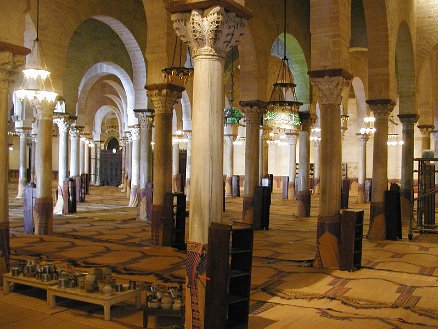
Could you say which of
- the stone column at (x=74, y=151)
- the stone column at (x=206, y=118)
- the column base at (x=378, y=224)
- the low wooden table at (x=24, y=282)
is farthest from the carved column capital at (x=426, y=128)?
the low wooden table at (x=24, y=282)

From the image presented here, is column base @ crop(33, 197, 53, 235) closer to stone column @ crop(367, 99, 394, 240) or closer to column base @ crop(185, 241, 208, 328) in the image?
Answer: column base @ crop(185, 241, 208, 328)

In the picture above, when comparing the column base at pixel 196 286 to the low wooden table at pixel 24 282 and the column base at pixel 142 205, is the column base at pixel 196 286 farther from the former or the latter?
the column base at pixel 142 205

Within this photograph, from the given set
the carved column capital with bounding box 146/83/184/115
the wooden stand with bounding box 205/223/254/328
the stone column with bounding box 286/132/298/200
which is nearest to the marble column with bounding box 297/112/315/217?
the stone column with bounding box 286/132/298/200

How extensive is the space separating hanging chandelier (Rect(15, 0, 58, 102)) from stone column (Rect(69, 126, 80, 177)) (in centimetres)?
937

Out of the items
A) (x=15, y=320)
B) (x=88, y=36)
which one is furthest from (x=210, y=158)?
(x=88, y=36)

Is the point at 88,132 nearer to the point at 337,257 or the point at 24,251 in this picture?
the point at 24,251

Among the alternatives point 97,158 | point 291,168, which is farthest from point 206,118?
point 97,158

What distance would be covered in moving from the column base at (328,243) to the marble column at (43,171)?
623 cm

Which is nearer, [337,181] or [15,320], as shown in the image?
[15,320]

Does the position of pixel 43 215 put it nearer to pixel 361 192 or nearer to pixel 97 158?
pixel 361 192

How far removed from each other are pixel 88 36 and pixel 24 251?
10790mm

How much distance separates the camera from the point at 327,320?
5492 millimetres

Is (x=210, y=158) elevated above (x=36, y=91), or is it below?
below

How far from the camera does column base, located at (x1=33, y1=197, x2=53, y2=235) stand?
11203 mm
